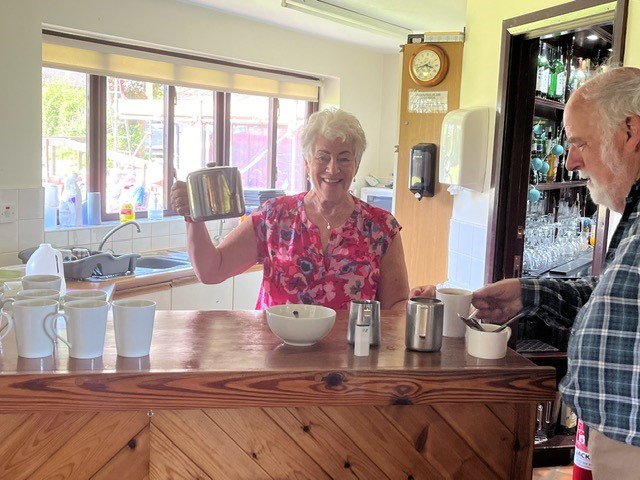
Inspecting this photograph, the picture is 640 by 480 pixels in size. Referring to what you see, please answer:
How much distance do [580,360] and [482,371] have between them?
10.8 inches

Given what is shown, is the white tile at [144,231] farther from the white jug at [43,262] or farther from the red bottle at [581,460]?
the red bottle at [581,460]

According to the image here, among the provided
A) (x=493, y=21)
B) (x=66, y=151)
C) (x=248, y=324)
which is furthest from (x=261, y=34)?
(x=248, y=324)

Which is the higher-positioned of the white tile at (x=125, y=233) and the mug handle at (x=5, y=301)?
the mug handle at (x=5, y=301)

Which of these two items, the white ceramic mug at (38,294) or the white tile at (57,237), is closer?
the white ceramic mug at (38,294)

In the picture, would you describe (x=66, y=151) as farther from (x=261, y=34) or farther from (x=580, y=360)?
(x=580, y=360)

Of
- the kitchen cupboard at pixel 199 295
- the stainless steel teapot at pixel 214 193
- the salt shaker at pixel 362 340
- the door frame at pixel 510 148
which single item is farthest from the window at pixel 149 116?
the salt shaker at pixel 362 340

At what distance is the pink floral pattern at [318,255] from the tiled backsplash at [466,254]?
5.47 ft

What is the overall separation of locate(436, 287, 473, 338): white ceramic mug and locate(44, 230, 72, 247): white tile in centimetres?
320

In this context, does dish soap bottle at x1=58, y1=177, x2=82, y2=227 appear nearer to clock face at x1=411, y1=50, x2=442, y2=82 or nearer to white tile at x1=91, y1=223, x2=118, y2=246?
white tile at x1=91, y1=223, x2=118, y2=246

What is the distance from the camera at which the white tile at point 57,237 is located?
4395 millimetres

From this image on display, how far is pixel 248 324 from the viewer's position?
77.6 inches

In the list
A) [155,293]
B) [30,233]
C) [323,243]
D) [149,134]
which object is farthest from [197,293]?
[323,243]

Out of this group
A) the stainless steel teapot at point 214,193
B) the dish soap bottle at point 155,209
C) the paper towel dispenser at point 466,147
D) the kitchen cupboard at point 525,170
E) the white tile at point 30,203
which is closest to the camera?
the stainless steel teapot at point 214,193

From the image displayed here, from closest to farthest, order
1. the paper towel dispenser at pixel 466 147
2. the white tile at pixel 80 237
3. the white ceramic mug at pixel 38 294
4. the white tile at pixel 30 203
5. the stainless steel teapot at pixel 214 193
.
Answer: the white ceramic mug at pixel 38 294 < the stainless steel teapot at pixel 214 193 < the paper towel dispenser at pixel 466 147 < the white tile at pixel 30 203 < the white tile at pixel 80 237
